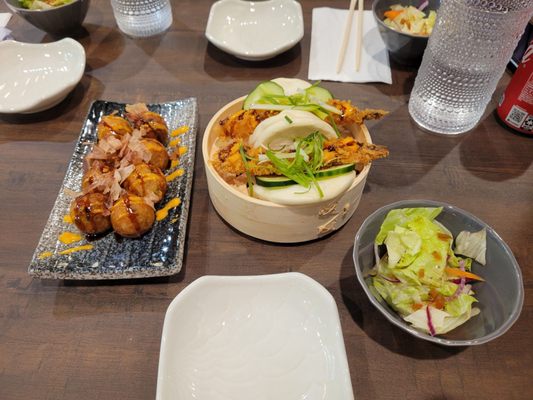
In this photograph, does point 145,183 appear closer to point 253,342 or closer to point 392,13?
point 253,342

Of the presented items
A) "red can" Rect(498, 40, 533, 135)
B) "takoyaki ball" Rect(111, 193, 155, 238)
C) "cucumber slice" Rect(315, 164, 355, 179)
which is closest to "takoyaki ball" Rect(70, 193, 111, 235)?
"takoyaki ball" Rect(111, 193, 155, 238)

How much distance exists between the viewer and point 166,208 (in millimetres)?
1380

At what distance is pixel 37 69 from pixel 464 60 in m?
1.89

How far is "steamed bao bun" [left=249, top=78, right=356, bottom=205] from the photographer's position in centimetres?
116

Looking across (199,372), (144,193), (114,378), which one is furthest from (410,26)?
(114,378)

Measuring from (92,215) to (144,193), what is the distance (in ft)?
0.58

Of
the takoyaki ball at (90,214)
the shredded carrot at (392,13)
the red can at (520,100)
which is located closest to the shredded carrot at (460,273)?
the red can at (520,100)

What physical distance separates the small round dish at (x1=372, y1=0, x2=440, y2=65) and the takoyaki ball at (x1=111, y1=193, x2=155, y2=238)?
4.45 ft

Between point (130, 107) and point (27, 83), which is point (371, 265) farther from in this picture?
point (27, 83)

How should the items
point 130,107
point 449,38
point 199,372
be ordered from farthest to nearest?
1. point 130,107
2. point 449,38
3. point 199,372

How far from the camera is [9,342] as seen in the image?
3.84 ft

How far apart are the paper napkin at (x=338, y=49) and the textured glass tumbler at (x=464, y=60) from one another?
298 mm

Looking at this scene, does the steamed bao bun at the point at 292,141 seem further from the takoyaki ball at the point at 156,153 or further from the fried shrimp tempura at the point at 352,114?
the takoyaki ball at the point at 156,153

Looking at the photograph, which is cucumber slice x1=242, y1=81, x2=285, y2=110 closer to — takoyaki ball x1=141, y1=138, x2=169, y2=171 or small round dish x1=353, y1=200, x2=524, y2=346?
takoyaki ball x1=141, y1=138, x2=169, y2=171
